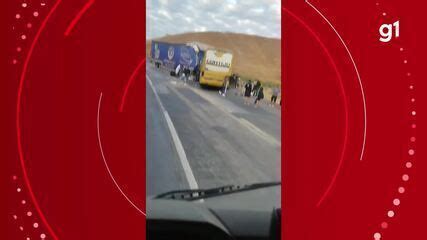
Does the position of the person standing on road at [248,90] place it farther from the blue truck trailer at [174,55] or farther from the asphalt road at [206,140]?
the blue truck trailer at [174,55]

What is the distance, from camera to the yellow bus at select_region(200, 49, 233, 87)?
2.26 m

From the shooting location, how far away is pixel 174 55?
232 centimetres

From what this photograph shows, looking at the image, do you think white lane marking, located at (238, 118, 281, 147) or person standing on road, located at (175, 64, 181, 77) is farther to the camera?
person standing on road, located at (175, 64, 181, 77)

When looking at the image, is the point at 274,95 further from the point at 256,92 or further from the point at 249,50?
the point at 249,50

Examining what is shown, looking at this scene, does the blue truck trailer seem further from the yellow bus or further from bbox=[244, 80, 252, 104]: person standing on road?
bbox=[244, 80, 252, 104]: person standing on road
